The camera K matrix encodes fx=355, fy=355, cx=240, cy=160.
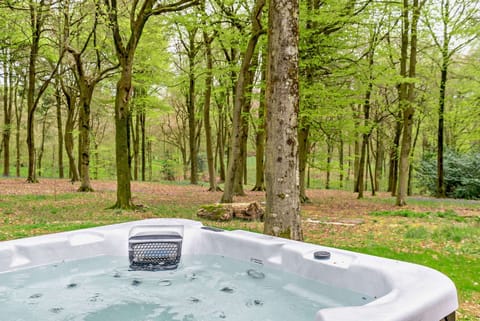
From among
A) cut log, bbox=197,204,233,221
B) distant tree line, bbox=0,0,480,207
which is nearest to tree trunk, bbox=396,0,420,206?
distant tree line, bbox=0,0,480,207

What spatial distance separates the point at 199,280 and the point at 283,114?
6.17ft

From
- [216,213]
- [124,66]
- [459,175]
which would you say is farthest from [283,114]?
[459,175]

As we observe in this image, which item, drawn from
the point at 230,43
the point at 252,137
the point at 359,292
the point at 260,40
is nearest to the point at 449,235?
the point at 359,292

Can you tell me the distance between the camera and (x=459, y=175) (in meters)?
12.5

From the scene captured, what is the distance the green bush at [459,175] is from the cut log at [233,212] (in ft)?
29.7

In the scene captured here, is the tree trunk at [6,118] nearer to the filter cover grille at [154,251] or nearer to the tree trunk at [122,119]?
the tree trunk at [122,119]

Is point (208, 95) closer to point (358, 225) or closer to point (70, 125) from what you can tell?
point (70, 125)

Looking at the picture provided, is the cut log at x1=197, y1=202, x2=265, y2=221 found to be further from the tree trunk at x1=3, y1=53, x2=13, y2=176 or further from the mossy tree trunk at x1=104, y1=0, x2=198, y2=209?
the tree trunk at x1=3, y1=53, x2=13, y2=176

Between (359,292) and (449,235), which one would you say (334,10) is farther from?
(359,292)

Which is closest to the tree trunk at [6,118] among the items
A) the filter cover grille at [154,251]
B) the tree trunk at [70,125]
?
the tree trunk at [70,125]

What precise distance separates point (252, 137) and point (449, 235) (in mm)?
16878

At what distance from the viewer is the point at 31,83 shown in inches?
461

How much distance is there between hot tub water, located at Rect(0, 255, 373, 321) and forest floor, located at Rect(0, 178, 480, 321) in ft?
4.15

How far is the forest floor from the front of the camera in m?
4.00
